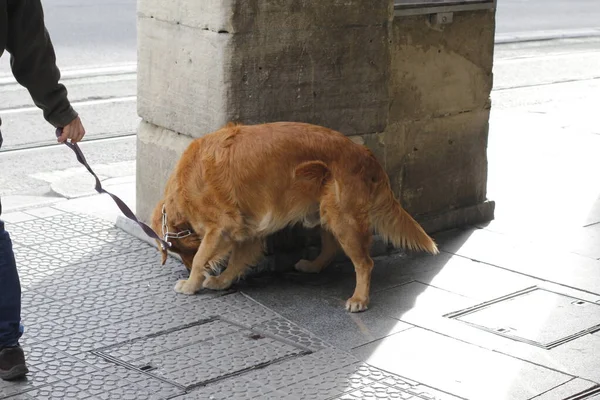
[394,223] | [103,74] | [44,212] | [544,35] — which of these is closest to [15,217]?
[44,212]

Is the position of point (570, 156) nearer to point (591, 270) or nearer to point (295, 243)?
point (591, 270)

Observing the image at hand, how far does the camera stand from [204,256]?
581cm

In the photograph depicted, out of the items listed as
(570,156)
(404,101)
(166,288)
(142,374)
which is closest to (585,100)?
(570,156)

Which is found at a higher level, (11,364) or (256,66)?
(256,66)

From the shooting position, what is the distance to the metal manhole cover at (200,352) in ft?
15.7

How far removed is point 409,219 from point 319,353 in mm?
1248

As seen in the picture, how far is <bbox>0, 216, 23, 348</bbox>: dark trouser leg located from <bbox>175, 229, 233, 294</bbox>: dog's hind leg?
1405 mm

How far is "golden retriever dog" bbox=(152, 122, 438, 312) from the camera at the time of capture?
18.5 feet

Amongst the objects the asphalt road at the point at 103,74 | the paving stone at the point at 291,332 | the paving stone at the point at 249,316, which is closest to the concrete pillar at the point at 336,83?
the paving stone at the point at 249,316

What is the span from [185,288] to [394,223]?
1294mm

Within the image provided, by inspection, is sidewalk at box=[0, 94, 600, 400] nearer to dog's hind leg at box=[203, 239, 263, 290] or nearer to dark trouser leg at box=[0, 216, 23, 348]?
dog's hind leg at box=[203, 239, 263, 290]

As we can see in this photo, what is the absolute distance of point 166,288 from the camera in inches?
237

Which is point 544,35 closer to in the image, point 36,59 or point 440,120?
point 440,120

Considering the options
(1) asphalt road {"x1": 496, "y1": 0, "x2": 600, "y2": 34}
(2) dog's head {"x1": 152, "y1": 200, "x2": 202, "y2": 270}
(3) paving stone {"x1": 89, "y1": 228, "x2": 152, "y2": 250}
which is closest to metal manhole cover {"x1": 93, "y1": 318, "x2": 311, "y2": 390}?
(2) dog's head {"x1": 152, "y1": 200, "x2": 202, "y2": 270}
